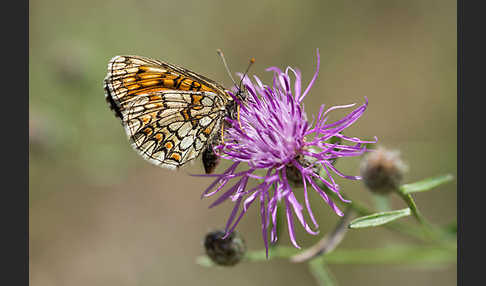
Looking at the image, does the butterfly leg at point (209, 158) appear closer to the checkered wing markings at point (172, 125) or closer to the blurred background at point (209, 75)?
the checkered wing markings at point (172, 125)

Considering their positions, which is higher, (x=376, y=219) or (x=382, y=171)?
(x=382, y=171)

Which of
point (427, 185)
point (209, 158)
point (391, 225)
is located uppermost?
point (209, 158)

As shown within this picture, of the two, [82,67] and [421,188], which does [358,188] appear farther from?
[82,67]

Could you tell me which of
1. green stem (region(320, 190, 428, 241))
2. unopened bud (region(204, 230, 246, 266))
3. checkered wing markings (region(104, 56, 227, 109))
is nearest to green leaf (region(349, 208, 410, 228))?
green stem (region(320, 190, 428, 241))

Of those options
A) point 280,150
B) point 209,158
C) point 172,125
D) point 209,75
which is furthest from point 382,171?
point 209,75

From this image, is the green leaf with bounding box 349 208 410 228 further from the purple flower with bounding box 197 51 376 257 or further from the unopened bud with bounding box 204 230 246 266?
the unopened bud with bounding box 204 230 246 266

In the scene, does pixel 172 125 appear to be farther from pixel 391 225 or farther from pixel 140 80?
pixel 391 225

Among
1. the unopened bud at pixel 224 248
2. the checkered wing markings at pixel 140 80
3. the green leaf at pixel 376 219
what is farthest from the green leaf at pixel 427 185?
the checkered wing markings at pixel 140 80

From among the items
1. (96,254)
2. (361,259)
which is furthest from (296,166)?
(96,254)
